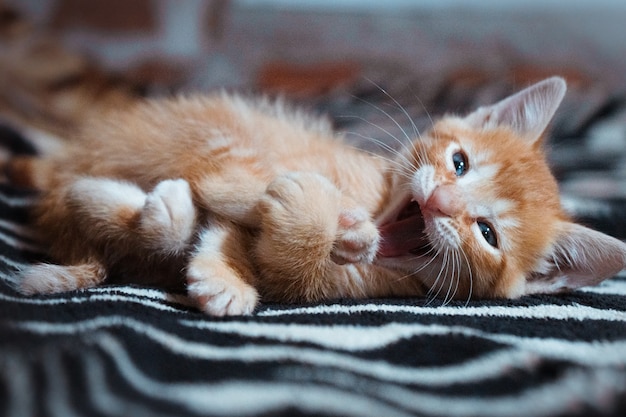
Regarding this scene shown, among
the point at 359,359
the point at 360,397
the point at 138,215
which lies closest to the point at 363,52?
the point at 138,215

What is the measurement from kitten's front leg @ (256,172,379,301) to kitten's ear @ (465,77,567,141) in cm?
46

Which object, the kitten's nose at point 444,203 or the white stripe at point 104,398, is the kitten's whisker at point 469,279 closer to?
the kitten's nose at point 444,203

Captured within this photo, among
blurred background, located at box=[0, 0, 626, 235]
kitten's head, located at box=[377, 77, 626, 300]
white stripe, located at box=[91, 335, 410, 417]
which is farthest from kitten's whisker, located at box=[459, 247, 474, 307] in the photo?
blurred background, located at box=[0, 0, 626, 235]

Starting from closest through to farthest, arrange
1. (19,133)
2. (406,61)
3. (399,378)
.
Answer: (399,378)
(19,133)
(406,61)

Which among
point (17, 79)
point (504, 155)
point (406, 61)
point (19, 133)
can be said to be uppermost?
point (406, 61)

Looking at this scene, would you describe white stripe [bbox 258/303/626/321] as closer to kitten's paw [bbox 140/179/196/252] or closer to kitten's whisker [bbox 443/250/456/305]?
kitten's whisker [bbox 443/250/456/305]

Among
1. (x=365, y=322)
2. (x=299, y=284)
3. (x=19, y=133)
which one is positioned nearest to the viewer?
(x=365, y=322)

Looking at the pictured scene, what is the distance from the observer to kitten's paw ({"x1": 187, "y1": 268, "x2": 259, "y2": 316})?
2.84ft

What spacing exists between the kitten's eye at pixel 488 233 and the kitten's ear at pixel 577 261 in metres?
0.13

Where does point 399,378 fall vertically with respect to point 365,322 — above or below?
below

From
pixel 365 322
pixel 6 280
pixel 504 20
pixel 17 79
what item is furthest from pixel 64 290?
pixel 504 20

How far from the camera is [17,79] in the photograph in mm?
2033

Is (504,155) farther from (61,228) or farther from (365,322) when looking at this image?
(61,228)

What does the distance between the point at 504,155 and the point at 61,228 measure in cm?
84
